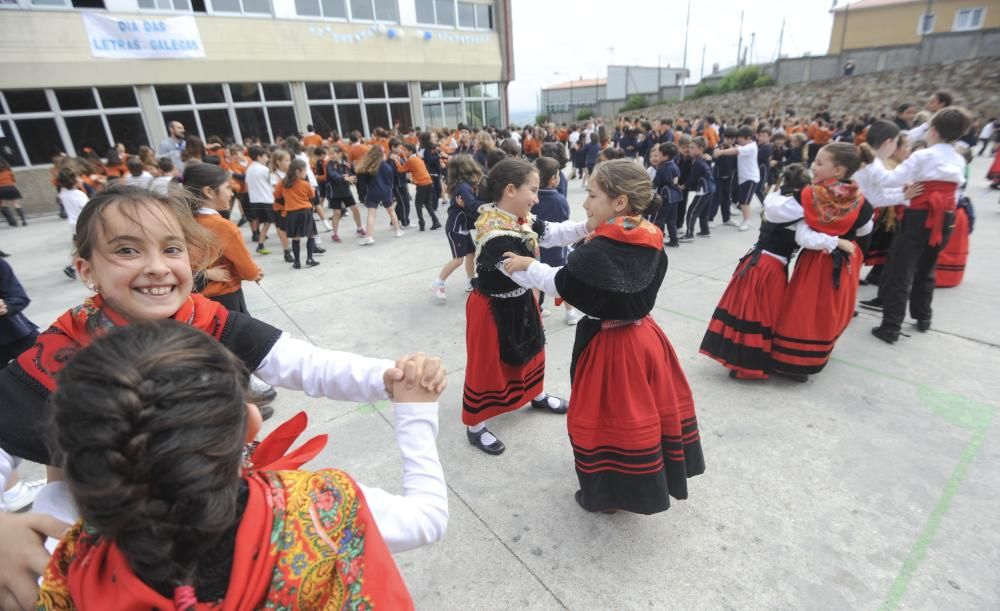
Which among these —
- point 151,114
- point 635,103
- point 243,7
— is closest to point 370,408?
point 151,114

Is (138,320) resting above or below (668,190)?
above

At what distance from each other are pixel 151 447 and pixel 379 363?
663 mm

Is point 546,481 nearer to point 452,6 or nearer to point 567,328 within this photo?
point 567,328

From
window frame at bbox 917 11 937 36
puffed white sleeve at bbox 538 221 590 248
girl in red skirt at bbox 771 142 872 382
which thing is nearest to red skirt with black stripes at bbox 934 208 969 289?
girl in red skirt at bbox 771 142 872 382

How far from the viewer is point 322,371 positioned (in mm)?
1369

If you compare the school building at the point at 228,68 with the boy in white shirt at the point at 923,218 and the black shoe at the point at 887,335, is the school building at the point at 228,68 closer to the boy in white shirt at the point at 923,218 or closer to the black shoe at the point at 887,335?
the boy in white shirt at the point at 923,218

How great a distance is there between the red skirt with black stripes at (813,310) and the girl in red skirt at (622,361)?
1536mm

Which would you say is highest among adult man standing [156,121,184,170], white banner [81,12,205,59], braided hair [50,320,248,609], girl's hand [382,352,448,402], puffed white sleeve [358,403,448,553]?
white banner [81,12,205,59]

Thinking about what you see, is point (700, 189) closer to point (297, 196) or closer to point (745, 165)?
point (745, 165)

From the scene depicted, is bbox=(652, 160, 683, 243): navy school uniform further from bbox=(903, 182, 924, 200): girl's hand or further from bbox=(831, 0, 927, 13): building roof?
bbox=(831, 0, 927, 13): building roof

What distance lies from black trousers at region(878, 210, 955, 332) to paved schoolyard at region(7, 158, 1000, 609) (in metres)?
0.24

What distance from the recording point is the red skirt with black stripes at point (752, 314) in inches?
134

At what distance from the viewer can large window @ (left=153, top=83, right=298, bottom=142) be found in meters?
14.6

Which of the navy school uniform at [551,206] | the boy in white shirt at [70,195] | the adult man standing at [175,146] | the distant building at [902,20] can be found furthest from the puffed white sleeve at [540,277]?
the distant building at [902,20]
